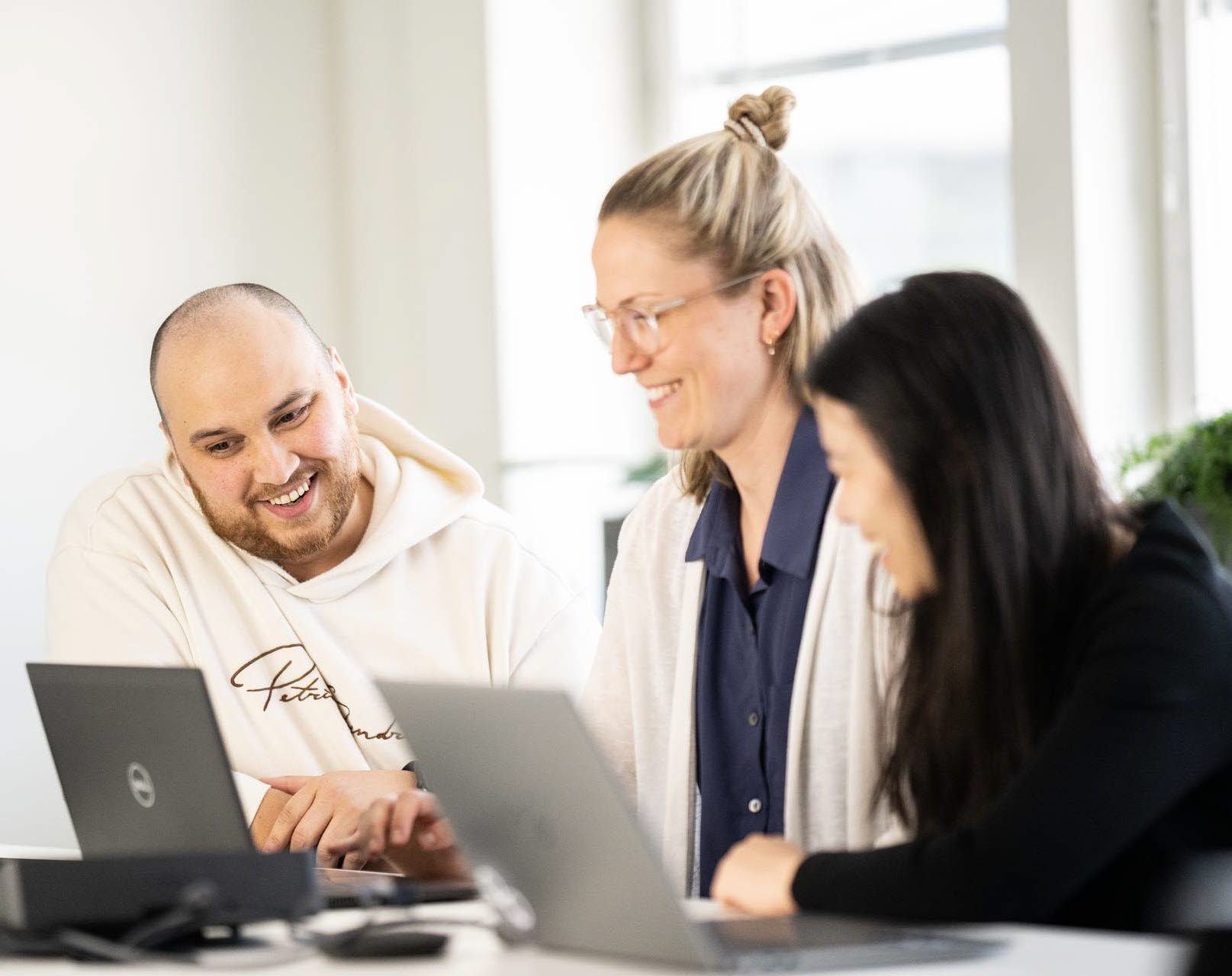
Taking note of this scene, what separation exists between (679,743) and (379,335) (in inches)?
104

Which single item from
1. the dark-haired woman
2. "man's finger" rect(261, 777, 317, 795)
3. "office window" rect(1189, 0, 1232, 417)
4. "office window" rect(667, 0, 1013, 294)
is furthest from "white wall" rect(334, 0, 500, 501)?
the dark-haired woman

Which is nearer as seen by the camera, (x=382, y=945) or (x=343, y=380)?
(x=382, y=945)

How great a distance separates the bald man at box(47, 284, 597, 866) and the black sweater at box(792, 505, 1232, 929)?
124cm

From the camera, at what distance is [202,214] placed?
4.04 meters

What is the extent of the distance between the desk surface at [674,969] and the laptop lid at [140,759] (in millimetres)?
148

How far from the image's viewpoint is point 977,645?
Result: 1429 millimetres

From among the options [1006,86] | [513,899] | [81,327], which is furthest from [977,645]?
[81,327]

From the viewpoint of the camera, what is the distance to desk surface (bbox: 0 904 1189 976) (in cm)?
116

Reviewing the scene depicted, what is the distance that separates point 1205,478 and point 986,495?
4.63 ft

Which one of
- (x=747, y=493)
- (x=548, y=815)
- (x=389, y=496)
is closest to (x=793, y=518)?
(x=747, y=493)

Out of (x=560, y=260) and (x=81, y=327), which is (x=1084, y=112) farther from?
(x=81, y=327)

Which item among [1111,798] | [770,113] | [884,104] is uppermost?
[884,104]

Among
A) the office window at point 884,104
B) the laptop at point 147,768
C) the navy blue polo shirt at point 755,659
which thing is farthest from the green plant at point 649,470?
the laptop at point 147,768

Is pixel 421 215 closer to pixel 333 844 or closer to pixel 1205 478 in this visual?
pixel 1205 478
